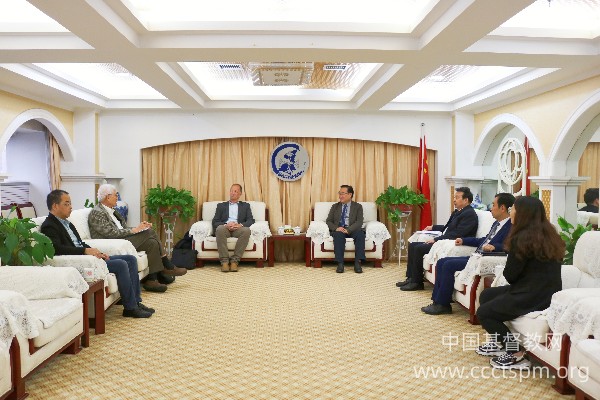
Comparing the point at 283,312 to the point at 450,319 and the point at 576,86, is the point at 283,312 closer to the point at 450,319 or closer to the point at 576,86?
the point at 450,319

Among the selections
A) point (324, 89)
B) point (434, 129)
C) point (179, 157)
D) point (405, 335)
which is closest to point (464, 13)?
point (405, 335)

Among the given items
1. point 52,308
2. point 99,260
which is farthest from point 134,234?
point 52,308

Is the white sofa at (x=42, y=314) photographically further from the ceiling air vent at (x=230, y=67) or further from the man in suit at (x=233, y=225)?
the man in suit at (x=233, y=225)

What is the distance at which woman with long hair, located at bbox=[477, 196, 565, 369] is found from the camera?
361 centimetres

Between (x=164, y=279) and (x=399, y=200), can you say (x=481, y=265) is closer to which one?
(x=399, y=200)

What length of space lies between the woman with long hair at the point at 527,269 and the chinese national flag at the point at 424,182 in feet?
15.3

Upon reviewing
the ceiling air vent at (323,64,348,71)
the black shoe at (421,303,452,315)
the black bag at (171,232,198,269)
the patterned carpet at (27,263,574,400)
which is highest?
the ceiling air vent at (323,64,348,71)

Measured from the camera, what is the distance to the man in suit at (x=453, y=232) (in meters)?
6.10

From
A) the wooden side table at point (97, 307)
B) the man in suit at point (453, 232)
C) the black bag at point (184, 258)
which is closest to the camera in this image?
the wooden side table at point (97, 307)

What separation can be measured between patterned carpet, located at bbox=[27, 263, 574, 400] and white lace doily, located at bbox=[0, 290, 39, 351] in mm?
459

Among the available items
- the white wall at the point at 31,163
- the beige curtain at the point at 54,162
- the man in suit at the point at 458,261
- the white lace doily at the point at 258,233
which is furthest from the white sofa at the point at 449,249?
the white wall at the point at 31,163

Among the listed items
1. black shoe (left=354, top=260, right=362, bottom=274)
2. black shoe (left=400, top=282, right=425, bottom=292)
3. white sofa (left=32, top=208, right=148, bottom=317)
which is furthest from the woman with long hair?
black shoe (left=354, top=260, right=362, bottom=274)

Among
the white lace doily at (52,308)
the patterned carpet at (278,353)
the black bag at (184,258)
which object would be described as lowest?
the patterned carpet at (278,353)

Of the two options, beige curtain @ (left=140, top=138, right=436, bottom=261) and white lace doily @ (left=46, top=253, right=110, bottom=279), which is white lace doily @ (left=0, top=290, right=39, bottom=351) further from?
beige curtain @ (left=140, top=138, right=436, bottom=261)
